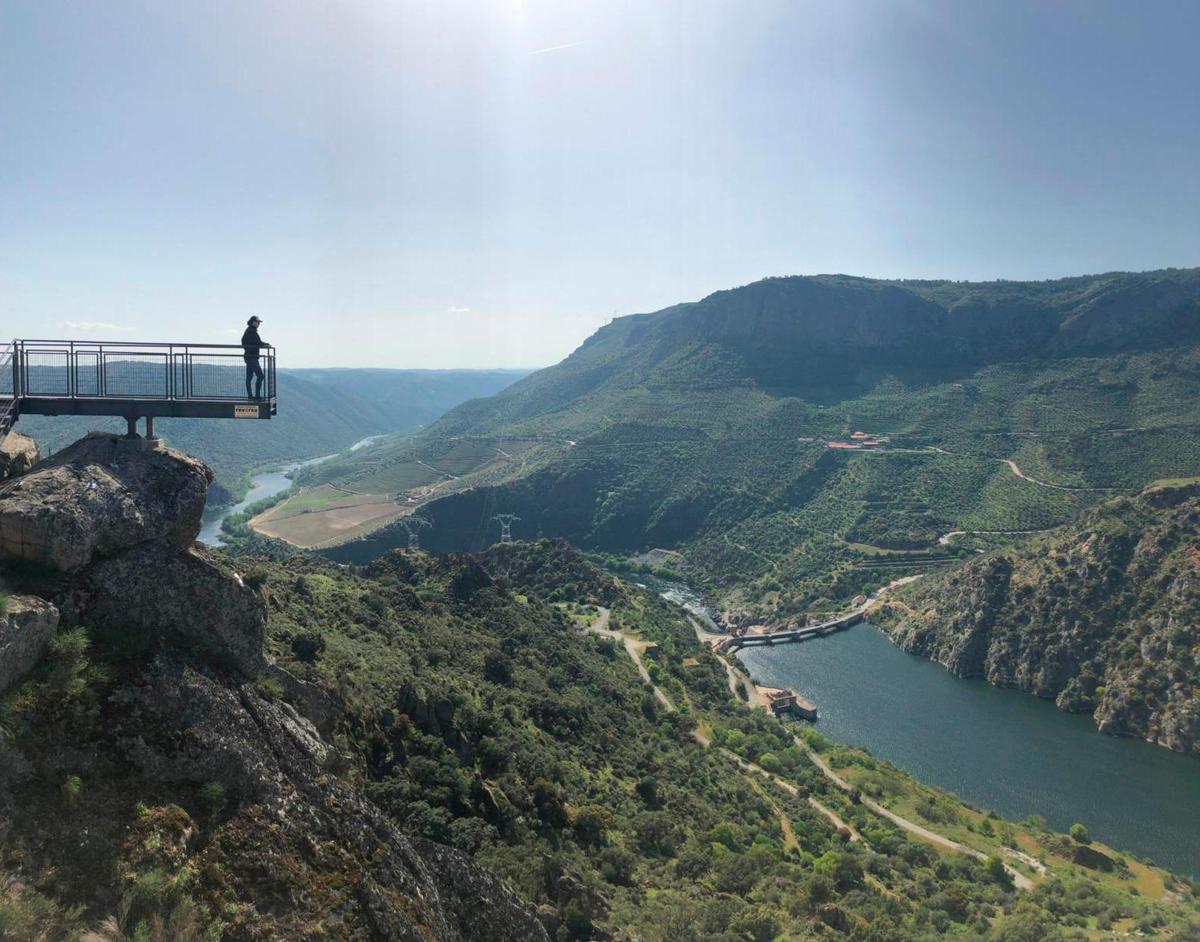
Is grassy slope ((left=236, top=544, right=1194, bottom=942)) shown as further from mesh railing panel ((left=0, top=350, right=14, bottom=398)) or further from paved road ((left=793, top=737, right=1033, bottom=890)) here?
mesh railing panel ((left=0, top=350, right=14, bottom=398))

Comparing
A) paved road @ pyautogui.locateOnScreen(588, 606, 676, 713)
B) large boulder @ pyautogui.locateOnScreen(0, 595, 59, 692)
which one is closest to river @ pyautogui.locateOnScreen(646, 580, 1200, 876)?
paved road @ pyautogui.locateOnScreen(588, 606, 676, 713)

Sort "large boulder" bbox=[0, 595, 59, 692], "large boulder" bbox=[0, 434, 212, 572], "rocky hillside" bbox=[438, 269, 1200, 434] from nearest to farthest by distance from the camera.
Result: "large boulder" bbox=[0, 595, 59, 692]
"large boulder" bbox=[0, 434, 212, 572]
"rocky hillside" bbox=[438, 269, 1200, 434]

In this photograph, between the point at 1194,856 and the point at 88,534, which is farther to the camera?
the point at 1194,856

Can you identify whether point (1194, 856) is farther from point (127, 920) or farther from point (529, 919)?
point (127, 920)

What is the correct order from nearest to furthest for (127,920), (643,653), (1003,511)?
1. (127,920)
2. (643,653)
3. (1003,511)

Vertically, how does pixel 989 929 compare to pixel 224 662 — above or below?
below

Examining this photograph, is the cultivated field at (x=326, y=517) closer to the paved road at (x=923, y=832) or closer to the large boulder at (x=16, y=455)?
the paved road at (x=923, y=832)

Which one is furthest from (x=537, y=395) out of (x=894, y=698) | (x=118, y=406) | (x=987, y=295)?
(x=118, y=406)

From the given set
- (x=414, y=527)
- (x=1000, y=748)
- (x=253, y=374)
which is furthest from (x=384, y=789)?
(x=414, y=527)
